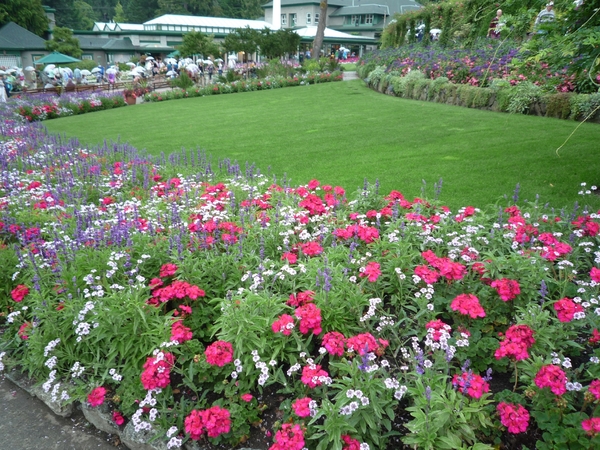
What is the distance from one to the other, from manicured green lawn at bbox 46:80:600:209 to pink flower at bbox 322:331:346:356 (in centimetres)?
344

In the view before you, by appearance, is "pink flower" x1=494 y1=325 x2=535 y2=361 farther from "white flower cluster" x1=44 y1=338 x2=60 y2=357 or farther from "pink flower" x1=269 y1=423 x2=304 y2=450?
"white flower cluster" x1=44 y1=338 x2=60 y2=357

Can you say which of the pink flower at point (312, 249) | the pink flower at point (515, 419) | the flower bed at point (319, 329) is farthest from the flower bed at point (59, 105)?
the pink flower at point (515, 419)

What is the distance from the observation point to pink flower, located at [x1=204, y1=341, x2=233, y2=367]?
2.72 m

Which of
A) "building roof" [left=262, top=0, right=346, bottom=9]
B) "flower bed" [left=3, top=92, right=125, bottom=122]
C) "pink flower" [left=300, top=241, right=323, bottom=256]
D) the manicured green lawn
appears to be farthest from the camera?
"building roof" [left=262, top=0, right=346, bottom=9]

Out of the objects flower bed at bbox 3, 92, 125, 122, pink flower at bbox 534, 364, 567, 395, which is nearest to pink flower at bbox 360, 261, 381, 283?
pink flower at bbox 534, 364, 567, 395

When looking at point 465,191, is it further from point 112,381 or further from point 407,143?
point 112,381

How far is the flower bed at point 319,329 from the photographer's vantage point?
252 centimetres

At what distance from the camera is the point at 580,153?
24.3ft

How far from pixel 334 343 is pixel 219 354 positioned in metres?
0.71

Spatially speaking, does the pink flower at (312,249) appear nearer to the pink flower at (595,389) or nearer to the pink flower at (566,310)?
the pink flower at (566,310)

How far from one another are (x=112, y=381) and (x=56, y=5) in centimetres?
6636

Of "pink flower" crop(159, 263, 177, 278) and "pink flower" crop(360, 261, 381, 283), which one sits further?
"pink flower" crop(159, 263, 177, 278)

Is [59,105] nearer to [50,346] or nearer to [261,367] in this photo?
[50,346]

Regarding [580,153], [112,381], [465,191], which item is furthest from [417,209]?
[580,153]
